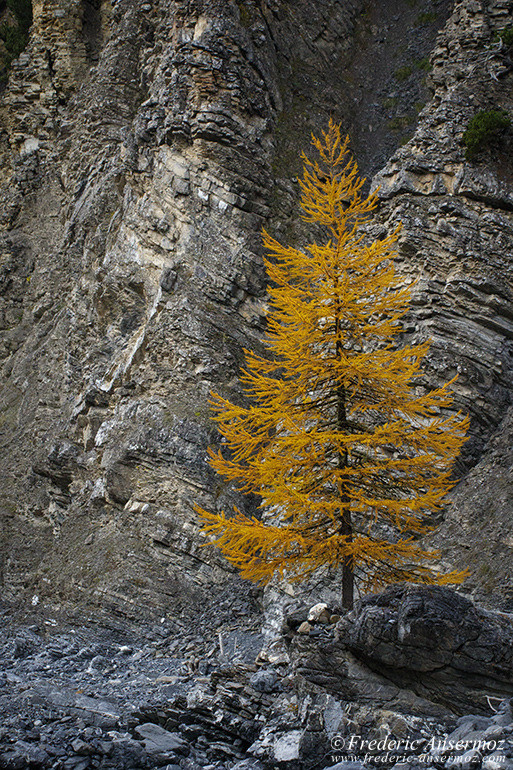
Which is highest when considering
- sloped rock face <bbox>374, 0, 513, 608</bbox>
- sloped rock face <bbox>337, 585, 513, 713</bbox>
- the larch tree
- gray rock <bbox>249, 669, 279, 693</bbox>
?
sloped rock face <bbox>374, 0, 513, 608</bbox>

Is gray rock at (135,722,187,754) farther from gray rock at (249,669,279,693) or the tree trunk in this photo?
the tree trunk

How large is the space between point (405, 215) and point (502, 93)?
18.4 feet

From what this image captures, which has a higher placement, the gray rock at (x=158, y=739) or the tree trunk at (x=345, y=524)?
the tree trunk at (x=345, y=524)

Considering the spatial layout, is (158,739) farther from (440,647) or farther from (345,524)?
(345,524)

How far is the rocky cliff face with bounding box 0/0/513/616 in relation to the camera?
18.9 metres

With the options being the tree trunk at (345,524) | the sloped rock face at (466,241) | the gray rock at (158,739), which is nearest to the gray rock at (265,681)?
the gray rock at (158,739)

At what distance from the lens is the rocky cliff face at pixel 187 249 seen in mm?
18875

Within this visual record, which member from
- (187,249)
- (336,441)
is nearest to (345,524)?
→ (336,441)

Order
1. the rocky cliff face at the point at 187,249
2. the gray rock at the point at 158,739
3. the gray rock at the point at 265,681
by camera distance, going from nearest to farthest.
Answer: the gray rock at the point at 158,739, the gray rock at the point at 265,681, the rocky cliff face at the point at 187,249

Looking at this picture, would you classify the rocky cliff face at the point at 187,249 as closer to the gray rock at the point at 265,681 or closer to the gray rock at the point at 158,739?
the gray rock at the point at 265,681

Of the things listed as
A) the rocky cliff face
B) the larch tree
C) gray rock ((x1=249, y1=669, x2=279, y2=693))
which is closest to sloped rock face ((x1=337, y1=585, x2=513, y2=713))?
gray rock ((x1=249, y1=669, x2=279, y2=693))

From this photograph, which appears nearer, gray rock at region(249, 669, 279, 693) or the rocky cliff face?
gray rock at region(249, 669, 279, 693)

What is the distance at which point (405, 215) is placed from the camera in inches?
779

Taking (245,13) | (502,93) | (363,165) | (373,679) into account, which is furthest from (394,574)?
(245,13)
